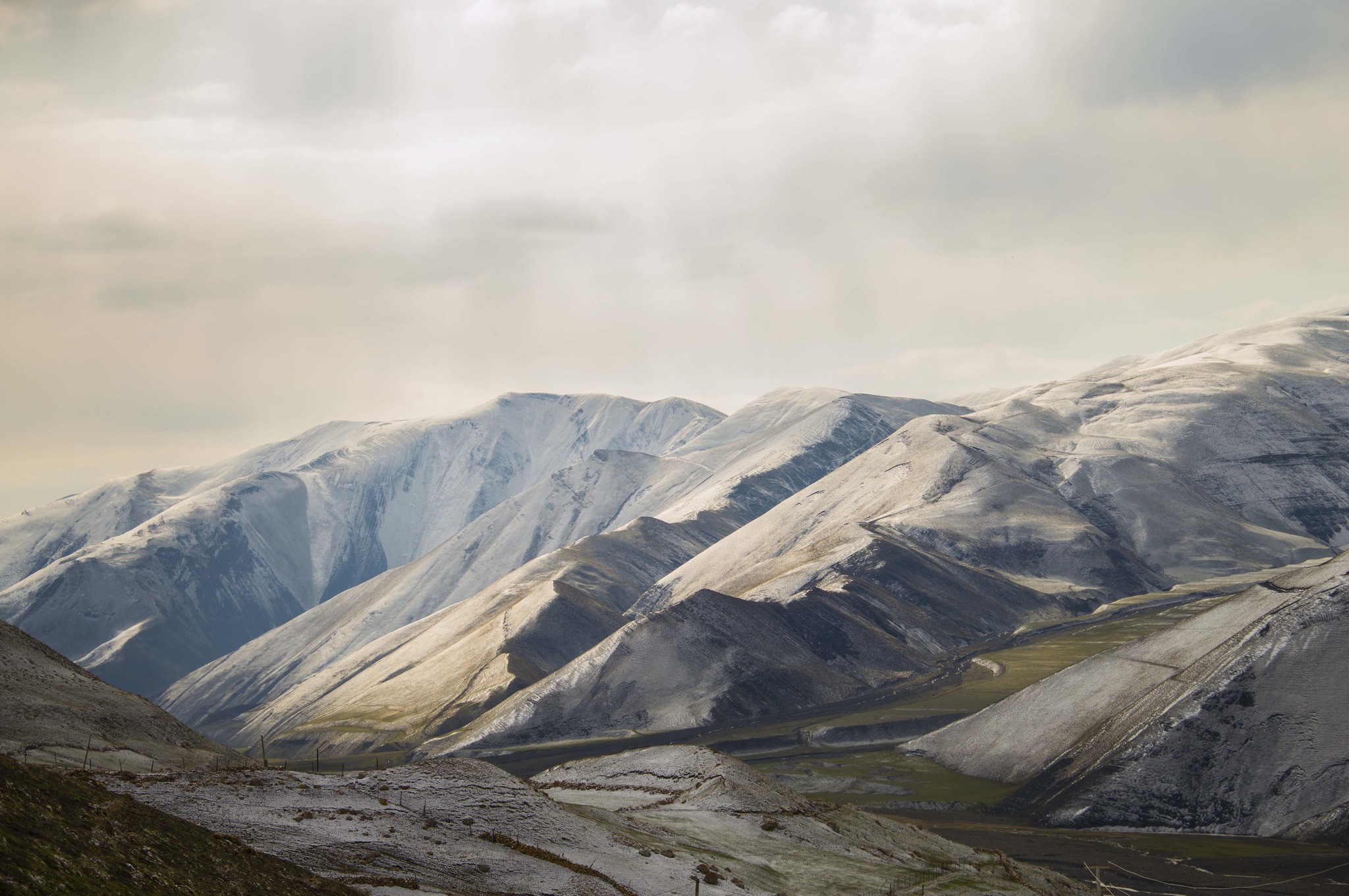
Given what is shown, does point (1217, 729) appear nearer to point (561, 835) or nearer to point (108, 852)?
point (561, 835)

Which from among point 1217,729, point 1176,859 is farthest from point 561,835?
point 1217,729

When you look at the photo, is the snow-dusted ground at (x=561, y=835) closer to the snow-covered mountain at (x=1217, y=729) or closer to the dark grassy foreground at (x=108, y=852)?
the dark grassy foreground at (x=108, y=852)

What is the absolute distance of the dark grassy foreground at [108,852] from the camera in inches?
933

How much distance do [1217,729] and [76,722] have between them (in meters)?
98.2

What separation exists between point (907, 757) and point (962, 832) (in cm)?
3941

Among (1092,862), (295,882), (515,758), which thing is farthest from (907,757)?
(295,882)

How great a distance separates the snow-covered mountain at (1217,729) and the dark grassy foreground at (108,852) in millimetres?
90032

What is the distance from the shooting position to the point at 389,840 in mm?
43688

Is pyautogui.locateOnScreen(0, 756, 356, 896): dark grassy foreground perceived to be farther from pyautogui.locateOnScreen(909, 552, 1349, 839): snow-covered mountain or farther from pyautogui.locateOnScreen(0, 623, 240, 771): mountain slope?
pyautogui.locateOnScreen(909, 552, 1349, 839): snow-covered mountain

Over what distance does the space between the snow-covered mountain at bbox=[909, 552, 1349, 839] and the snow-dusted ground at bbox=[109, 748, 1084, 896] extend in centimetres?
3341

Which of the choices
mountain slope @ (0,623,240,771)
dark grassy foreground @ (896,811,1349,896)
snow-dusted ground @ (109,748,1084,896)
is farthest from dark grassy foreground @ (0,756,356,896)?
dark grassy foreground @ (896,811,1349,896)

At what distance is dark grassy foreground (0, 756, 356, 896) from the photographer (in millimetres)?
23703

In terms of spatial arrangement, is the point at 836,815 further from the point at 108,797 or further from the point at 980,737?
the point at 980,737


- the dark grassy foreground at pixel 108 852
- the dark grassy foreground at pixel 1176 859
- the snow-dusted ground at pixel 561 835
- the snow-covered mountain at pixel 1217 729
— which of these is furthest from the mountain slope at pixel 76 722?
the snow-covered mountain at pixel 1217 729
